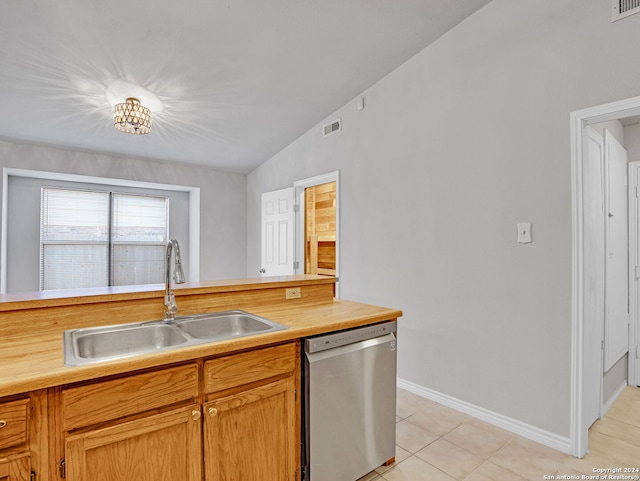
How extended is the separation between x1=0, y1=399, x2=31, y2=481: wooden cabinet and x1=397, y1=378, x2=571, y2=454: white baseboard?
261 centimetres

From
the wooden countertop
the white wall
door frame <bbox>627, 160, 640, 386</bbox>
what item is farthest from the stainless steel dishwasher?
the white wall

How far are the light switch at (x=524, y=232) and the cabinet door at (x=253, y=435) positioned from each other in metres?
1.77

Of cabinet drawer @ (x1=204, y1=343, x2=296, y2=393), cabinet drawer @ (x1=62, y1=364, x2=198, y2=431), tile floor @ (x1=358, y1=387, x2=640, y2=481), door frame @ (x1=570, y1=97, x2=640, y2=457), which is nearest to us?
cabinet drawer @ (x1=62, y1=364, x2=198, y2=431)

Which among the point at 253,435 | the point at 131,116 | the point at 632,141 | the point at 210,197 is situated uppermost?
the point at 131,116

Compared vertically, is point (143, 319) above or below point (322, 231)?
below

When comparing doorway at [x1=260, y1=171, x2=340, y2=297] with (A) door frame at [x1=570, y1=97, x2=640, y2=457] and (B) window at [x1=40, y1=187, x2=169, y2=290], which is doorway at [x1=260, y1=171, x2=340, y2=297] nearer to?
(B) window at [x1=40, y1=187, x2=169, y2=290]

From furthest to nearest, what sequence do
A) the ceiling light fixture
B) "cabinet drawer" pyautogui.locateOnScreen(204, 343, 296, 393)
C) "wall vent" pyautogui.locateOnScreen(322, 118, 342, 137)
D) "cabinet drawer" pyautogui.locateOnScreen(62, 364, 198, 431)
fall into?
1. "wall vent" pyautogui.locateOnScreen(322, 118, 342, 137)
2. the ceiling light fixture
3. "cabinet drawer" pyautogui.locateOnScreen(204, 343, 296, 393)
4. "cabinet drawer" pyautogui.locateOnScreen(62, 364, 198, 431)

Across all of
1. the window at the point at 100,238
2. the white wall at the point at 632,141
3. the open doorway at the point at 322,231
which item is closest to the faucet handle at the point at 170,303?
the open doorway at the point at 322,231

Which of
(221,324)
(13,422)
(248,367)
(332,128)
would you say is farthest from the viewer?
(332,128)

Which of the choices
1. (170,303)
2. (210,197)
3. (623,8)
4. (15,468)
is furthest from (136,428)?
(210,197)

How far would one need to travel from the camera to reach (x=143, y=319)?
1857mm

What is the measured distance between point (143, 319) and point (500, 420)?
2.42 meters

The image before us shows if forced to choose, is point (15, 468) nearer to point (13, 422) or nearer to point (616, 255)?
point (13, 422)

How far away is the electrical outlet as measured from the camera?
7.85ft
